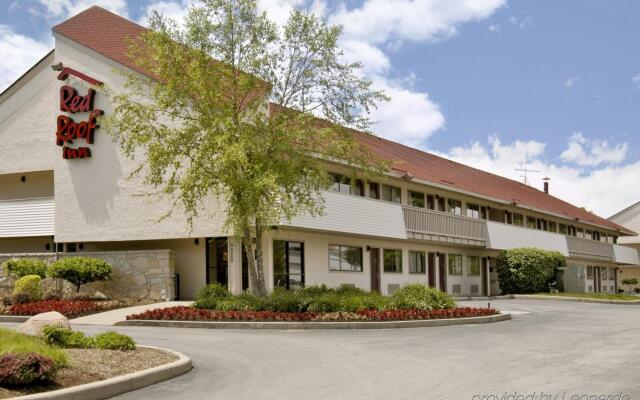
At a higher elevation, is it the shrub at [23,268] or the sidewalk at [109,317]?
the shrub at [23,268]

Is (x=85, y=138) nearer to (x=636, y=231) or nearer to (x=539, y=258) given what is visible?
(x=539, y=258)

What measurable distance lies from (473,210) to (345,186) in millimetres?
13065

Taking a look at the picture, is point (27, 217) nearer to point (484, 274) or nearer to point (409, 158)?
point (409, 158)

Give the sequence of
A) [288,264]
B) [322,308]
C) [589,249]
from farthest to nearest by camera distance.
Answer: [589,249], [288,264], [322,308]

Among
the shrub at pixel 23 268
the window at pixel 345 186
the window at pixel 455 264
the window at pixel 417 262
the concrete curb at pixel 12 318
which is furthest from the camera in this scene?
the window at pixel 455 264

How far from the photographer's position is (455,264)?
41062 mm

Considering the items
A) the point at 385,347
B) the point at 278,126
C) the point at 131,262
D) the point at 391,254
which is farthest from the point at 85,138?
the point at 385,347

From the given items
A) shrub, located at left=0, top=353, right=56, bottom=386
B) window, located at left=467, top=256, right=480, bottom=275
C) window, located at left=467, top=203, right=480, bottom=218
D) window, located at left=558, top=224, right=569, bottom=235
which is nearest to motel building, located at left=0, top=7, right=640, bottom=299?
window, located at left=467, top=203, right=480, bottom=218

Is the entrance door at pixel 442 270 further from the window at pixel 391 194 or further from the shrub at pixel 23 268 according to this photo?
the shrub at pixel 23 268

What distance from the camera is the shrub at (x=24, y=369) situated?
354 inches

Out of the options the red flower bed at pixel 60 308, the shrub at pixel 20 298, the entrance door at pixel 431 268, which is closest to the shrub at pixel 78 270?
the shrub at pixel 20 298

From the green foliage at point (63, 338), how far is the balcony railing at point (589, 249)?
4309 centimetres

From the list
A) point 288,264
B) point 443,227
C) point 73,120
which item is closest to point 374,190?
point 443,227

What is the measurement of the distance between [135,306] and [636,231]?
62.5 metres
